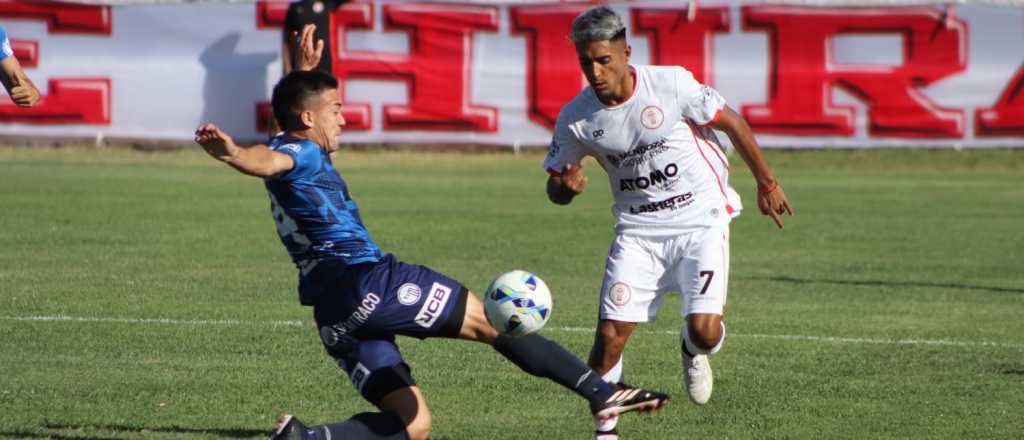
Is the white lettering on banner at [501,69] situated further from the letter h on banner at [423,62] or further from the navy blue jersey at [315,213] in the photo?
the navy blue jersey at [315,213]

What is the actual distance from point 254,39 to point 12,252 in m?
12.8

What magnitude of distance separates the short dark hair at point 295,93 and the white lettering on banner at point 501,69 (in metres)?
20.5

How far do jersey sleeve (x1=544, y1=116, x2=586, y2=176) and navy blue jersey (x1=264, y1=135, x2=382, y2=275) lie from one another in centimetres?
148

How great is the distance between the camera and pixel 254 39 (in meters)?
27.8

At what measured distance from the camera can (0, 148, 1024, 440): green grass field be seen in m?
8.51

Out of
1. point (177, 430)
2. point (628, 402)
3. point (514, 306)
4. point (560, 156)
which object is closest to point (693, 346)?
point (560, 156)

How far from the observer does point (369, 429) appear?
696 cm

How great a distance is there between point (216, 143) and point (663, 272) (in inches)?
113

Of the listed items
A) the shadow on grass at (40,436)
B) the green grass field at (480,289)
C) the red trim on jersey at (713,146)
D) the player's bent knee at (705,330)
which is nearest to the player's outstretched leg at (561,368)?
the green grass field at (480,289)

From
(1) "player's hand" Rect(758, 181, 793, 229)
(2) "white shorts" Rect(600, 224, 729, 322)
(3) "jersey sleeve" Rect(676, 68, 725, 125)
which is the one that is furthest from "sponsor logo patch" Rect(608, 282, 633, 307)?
(3) "jersey sleeve" Rect(676, 68, 725, 125)

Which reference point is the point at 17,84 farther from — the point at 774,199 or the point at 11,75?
the point at 774,199

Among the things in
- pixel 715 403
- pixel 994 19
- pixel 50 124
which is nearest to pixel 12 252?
pixel 715 403

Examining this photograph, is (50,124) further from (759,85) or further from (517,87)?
(759,85)

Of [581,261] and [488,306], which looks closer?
[488,306]
